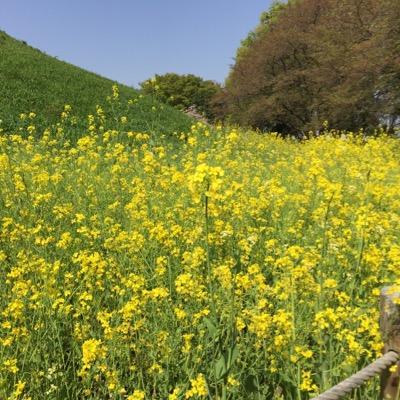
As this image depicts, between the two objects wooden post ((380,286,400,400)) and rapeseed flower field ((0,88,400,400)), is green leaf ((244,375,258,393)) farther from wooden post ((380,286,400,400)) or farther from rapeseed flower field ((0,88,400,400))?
wooden post ((380,286,400,400))

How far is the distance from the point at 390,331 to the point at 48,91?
15791 millimetres

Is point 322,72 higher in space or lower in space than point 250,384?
higher

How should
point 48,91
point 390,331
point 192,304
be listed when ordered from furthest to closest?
point 48,91 < point 192,304 < point 390,331

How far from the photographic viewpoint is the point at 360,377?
1530mm

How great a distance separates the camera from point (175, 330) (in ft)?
→ 7.68

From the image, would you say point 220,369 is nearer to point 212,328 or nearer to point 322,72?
point 212,328

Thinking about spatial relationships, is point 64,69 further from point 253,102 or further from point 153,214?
point 153,214

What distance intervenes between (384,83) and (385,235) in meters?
9.98

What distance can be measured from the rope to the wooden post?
1.7 inches

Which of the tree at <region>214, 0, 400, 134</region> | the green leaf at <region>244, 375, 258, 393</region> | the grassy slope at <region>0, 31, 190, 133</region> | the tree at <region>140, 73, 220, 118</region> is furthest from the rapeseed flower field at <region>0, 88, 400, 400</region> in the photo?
the tree at <region>140, 73, 220, 118</region>

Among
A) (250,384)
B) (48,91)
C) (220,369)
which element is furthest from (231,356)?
(48,91)

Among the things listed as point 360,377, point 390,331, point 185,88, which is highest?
point 185,88

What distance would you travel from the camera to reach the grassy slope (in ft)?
45.8

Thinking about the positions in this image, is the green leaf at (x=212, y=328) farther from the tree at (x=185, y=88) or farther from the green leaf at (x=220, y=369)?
the tree at (x=185, y=88)
